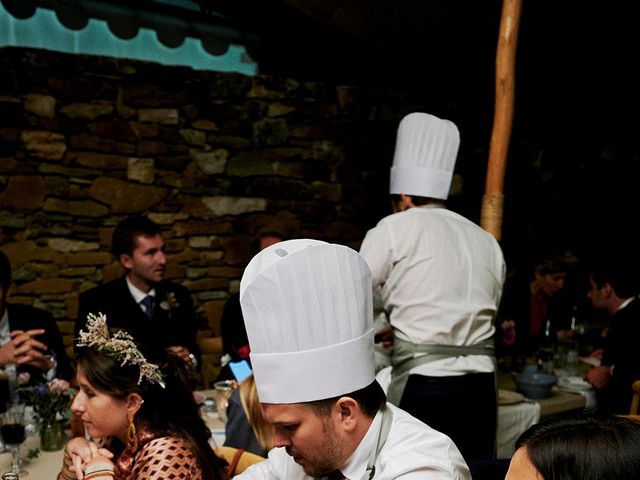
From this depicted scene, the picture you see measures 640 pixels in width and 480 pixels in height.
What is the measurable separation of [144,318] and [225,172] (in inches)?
45.7

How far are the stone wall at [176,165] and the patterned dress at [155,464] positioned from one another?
2.17 m

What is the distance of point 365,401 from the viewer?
1330mm

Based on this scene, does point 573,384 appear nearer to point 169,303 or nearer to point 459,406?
point 459,406

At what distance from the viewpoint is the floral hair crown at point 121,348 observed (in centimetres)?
178

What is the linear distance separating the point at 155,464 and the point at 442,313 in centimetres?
110

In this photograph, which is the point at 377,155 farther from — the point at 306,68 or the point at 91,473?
the point at 91,473

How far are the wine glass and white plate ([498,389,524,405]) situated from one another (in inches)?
73.1

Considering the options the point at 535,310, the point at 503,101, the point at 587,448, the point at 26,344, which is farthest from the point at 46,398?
the point at 535,310

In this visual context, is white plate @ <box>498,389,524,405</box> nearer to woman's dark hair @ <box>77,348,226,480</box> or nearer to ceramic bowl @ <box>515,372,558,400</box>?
ceramic bowl @ <box>515,372,558,400</box>

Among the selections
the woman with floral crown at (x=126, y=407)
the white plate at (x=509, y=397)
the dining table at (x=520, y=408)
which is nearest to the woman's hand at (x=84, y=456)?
the woman with floral crown at (x=126, y=407)

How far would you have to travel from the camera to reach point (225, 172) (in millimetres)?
3982

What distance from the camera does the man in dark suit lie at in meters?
3.12

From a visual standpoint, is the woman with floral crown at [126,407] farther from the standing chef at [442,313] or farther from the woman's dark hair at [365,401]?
the standing chef at [442,313]

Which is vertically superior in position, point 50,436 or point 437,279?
point 437,279
